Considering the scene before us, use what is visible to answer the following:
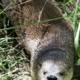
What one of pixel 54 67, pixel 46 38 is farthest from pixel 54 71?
pixel 46 38

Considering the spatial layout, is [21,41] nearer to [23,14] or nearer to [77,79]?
[23,14]

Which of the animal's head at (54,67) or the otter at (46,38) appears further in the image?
the otter at (46,38)

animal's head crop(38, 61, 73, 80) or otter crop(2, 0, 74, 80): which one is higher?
otter crop(2, 0, 74, 80)

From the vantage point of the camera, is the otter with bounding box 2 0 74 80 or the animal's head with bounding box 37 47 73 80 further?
the otter with bounding box 2 0 74 80

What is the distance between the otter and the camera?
3.92m

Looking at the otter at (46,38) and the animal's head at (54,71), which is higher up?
the otter at (46,38)

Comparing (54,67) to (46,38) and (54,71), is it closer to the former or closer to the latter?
(54,71)

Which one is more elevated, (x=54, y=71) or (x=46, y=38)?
(x=46, y=38)

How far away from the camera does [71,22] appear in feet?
15.3

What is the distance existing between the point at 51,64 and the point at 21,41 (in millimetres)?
854

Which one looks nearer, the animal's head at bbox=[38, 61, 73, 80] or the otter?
the animal's head at bbox=[38, 61, 73, 80]

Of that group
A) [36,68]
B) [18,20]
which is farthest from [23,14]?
[36,68]

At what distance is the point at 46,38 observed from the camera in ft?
14.3

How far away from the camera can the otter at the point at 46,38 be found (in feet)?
12.9
